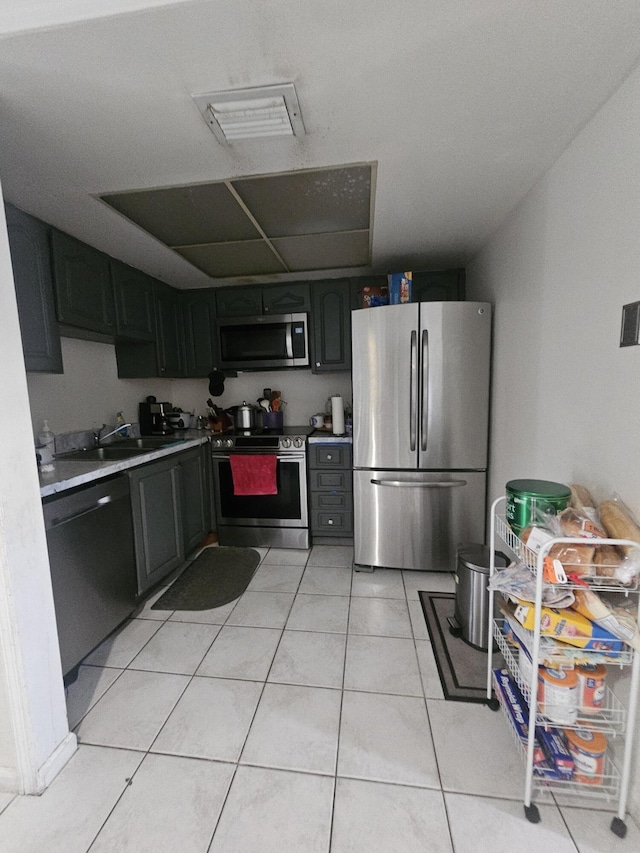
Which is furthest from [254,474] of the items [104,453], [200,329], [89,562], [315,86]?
[315,86]

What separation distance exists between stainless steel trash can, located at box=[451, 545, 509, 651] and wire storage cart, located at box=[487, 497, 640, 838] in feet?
1.72

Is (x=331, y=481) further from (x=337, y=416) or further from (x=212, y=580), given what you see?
(x=212, y=580)

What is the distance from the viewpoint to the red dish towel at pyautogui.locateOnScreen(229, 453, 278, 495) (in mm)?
2741

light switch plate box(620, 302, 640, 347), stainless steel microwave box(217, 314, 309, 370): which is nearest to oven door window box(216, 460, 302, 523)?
stainless steel microwave box(217, 314, 309, 370)

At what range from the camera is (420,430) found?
2307 mm

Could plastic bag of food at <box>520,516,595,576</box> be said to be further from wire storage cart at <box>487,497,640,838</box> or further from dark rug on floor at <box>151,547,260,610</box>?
dark rug on floor at <box>151,547,260,610</box>

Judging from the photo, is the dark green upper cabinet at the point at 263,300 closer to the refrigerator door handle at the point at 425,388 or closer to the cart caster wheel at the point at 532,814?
the refrigerator door handle at the point at 425,388

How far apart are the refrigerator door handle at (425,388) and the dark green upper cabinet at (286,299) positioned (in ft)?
3.77

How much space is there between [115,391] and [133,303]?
722mm

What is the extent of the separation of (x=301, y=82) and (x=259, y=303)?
6.63ft

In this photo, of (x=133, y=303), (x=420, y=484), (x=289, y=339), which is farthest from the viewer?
(x=289, y=339)

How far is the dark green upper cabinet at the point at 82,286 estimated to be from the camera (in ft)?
6.42

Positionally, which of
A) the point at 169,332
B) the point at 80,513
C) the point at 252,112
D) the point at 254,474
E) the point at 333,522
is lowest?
the point at 333,522

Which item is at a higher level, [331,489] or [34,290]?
[34,290]
